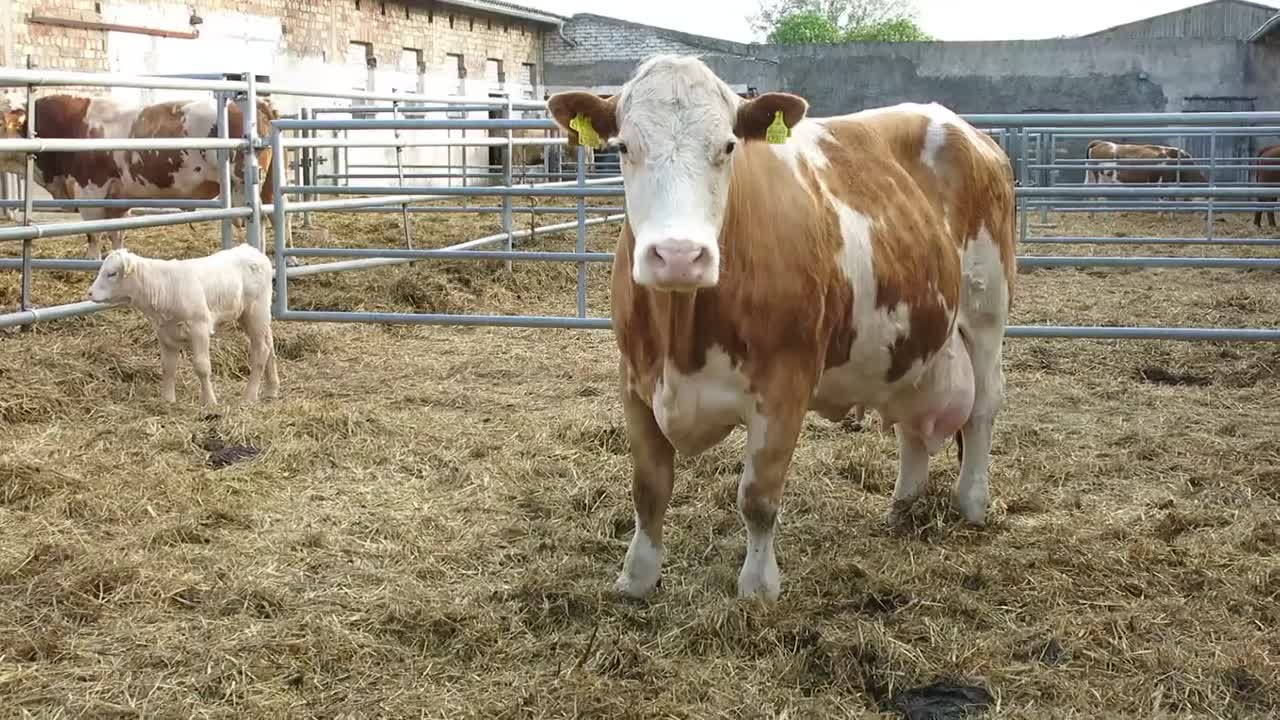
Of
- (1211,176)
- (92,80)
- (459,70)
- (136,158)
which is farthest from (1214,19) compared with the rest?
(92,80)

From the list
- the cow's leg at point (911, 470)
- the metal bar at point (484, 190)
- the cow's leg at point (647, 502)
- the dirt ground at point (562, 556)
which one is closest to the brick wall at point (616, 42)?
the metal bar at point (484, 190)

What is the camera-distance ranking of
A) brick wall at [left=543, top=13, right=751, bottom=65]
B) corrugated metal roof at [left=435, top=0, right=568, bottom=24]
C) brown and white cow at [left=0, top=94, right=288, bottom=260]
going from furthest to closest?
brick wall at [left=543, top=13, right=751, bottom=65]
corrugated metal roof at [left=435, top=0, right=568, bottom=24]
brown and white cow at [left=0, top=94, right=288, bottom=260]

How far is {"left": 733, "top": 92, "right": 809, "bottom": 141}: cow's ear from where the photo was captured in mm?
2980

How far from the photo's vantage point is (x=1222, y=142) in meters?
22.1

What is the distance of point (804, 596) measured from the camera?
330cm

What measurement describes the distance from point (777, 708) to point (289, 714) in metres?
1.01

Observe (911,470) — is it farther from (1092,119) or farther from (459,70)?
(459,70)

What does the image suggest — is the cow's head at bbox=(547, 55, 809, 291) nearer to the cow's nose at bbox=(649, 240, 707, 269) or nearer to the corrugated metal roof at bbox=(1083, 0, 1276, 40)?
the cow's nose at bbox=(649, 240, 707, 269)

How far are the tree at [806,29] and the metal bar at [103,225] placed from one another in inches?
2243

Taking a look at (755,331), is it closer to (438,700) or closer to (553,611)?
(553,611)

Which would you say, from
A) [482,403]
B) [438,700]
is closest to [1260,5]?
[482,403]

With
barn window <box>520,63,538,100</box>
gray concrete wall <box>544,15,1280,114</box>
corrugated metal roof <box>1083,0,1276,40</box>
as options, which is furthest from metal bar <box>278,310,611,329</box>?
corrugated metal roof <box>1083,0,1276,40</box>

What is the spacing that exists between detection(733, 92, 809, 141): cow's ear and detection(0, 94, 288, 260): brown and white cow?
7.02 metres

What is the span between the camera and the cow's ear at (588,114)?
3.00 m
